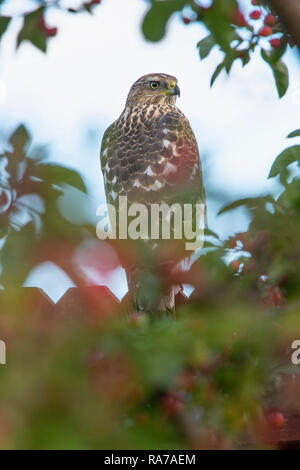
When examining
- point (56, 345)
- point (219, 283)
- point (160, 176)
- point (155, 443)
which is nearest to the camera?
point (56, 345)

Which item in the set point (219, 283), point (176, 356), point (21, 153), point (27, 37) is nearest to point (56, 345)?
point (176, 356)

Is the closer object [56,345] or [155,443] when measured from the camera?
[56,345]

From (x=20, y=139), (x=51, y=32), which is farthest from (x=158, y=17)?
(x=51, y=32)

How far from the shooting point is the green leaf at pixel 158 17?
1.31 metres

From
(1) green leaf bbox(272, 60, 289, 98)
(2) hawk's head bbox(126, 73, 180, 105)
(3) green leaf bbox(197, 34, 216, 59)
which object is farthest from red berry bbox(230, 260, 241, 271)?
(2) hawk's head bbox(126, 73, 180, 105)

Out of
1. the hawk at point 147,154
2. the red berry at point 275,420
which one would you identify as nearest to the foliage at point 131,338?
the red berry at point 275,420

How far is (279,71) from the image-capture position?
201 centimetres

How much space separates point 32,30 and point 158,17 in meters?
0.52

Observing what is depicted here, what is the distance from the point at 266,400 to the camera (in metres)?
1.16

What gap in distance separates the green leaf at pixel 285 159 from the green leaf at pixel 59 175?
2.51 feet

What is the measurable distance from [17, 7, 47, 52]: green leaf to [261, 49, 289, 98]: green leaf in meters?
0.70

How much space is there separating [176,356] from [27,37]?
1263 millimetres

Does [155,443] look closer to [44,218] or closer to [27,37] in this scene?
[44,218]

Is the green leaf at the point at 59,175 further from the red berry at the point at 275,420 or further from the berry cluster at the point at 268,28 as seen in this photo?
the berry cluster at the point at 268,28
